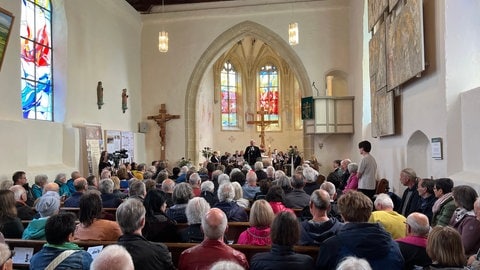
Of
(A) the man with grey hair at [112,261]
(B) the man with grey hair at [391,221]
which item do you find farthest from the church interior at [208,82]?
(A) the man with grey hair at [112,261]

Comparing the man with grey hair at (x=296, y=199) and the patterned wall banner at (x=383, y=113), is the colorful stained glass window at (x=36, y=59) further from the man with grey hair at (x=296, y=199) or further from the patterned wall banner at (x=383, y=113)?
the patterned wall banner at (x=383, y=113)

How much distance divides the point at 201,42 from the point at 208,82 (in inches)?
214

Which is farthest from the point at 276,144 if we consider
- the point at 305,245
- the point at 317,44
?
the point at 305,245

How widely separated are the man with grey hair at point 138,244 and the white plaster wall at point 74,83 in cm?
627

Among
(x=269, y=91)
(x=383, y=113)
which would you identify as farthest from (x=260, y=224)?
(x=269, y=91)

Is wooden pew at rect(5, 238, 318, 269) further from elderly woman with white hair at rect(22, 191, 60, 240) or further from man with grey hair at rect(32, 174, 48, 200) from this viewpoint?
man with grey hair at rect(32, 174, 48, 200)

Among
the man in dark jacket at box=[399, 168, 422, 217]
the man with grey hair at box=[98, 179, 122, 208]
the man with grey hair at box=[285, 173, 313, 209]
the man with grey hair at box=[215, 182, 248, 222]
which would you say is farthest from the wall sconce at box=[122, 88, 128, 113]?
the man in dark jacket at box=[399, 168, 422, 217]

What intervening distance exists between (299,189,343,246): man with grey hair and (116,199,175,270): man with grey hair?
1.15 m

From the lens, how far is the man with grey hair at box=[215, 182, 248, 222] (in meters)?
4.71

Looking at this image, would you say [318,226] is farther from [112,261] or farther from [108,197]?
[108,197]

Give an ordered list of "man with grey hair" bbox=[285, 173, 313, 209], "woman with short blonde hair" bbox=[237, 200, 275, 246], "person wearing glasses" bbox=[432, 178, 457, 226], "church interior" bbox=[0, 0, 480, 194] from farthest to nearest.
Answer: "church interior" bbox=[0, 0, 480, 194] < "man with grey hair" bbox=[285, 173, 313, 209] < "person wearing glasses" bbox=[432, 178, 457, 226] < "woman with short blonde hair" bbox=[237, 200, 275, 246]

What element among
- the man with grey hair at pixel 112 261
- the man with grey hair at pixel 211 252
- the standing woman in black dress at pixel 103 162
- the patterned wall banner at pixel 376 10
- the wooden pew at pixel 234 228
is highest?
the patterned wall banner at pixel 376 10

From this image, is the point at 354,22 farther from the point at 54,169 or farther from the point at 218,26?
the point at 54,169

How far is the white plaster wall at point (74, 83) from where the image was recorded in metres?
8.53
